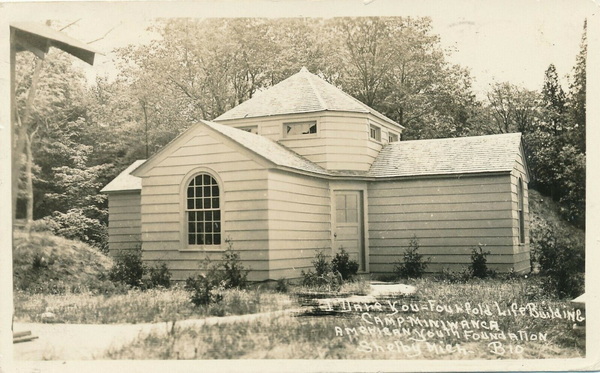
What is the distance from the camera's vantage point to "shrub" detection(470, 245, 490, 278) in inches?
422

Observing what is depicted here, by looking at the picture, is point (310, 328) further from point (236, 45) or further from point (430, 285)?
point (236, 45)

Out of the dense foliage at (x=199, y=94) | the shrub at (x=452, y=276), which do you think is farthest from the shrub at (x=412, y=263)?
the dense foliage at (x=199, y=94)

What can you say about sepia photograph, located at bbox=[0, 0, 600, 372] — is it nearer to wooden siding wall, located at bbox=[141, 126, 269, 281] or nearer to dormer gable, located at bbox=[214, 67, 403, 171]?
wooden siding wall, located at bbox=[141, 126, 269, 281]

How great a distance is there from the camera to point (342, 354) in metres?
7.96

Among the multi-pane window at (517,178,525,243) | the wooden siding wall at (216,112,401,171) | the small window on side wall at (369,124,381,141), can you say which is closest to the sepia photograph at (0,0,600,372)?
the multi-pane window at (517,178,525,243)

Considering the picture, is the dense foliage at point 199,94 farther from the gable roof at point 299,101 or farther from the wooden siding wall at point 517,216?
the wooden siding wall at point 517,216

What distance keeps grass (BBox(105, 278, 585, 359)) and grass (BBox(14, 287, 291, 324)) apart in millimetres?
436

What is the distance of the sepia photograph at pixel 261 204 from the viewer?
815 cm

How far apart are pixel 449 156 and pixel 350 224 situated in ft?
8.13

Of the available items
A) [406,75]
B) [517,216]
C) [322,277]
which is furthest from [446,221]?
[406,75]

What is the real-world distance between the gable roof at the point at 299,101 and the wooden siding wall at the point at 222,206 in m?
1.25
